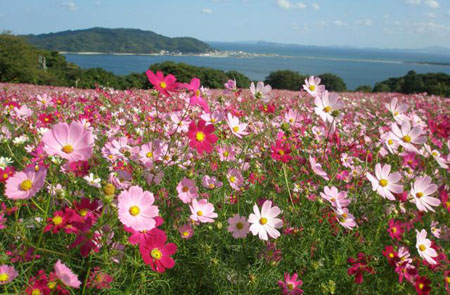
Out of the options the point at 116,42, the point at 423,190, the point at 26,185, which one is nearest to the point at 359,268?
the point at 423,190

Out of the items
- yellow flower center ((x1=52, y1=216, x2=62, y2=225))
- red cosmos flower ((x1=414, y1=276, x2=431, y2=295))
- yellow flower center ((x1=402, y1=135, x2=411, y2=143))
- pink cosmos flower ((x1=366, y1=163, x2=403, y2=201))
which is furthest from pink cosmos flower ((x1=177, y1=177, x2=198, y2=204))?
yellow flower center ((x1=402, y1=135, x2=411, y2=143))

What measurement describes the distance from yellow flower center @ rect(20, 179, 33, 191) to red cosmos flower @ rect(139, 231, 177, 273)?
34cm

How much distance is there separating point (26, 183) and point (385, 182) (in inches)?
51.3

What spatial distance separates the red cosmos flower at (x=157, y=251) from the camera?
885 millimetres

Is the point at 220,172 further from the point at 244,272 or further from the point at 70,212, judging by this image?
the point at 70,212

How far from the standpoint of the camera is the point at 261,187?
6.08 ft

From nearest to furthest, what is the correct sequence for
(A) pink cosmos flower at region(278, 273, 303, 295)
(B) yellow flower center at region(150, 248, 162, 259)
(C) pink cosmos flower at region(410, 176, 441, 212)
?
(B) yellow flower center at region(150, 248, 162, 259), (A) pink cosmos flower at region(278, 273, 303, 295), (C) pink cosmos flower at region(410, 176, 441, 212)

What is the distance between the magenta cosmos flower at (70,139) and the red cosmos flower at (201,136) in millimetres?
428

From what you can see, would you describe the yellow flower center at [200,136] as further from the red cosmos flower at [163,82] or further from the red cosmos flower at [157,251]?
the red cosmos flower at [157,251]

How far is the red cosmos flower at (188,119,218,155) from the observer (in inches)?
47.4

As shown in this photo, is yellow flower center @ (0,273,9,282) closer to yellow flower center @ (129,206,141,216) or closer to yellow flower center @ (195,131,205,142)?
yellow flower center @ (129,206,141,216)

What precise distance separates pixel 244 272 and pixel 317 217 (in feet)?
1.30

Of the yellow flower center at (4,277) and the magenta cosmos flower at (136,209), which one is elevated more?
the magenta cosmos flower at (136,209)

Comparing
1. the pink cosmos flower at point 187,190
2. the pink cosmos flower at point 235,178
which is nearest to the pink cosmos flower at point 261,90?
the pink cosmos flower at point 235,178
